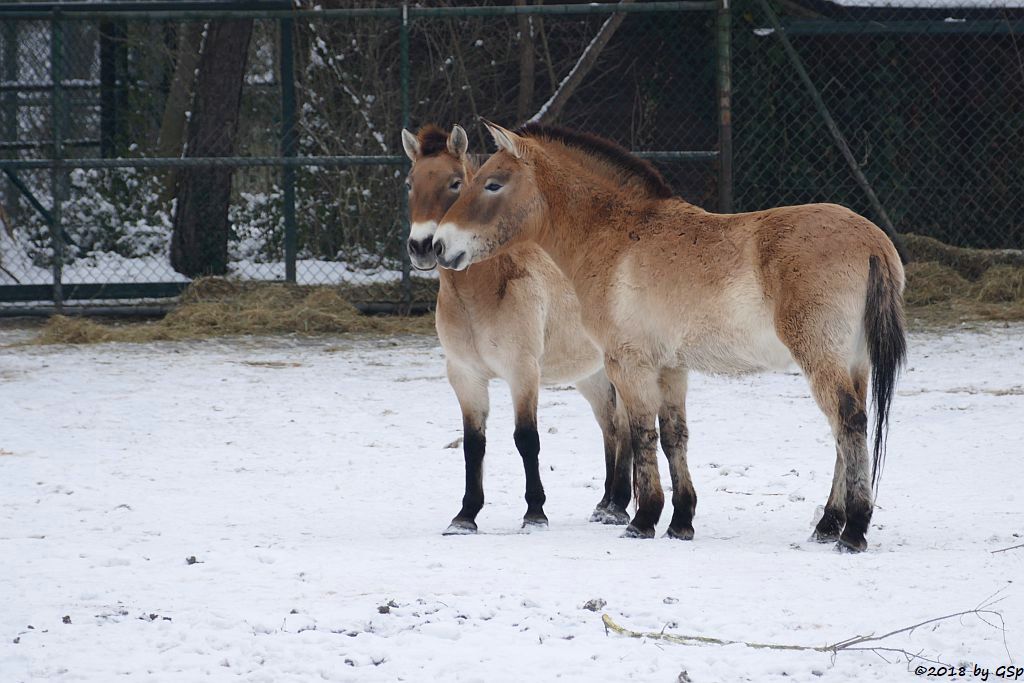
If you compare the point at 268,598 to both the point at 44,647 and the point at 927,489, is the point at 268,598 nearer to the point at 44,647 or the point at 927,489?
the point at 44,647

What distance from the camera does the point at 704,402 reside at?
8.07 m

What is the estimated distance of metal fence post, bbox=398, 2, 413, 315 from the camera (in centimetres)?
1016

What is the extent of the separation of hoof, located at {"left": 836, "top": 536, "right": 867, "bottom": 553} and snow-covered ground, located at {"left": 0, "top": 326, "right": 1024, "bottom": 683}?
5cm

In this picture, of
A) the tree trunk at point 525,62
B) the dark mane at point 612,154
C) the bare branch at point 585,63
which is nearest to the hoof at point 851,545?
the dark mane at point 612,154

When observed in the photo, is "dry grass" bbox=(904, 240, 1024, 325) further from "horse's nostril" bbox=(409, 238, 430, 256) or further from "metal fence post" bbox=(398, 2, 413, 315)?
"horse's nostril" bbox=(409, 238, 430, 256)

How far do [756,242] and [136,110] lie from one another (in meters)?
10.1

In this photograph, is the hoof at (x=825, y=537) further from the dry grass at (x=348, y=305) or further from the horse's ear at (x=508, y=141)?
the dry grass at (x=348, y=305)

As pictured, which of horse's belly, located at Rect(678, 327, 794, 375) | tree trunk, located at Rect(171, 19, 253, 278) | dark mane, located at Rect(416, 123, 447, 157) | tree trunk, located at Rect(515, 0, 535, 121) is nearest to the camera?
horse's belly, located at Rect(678, 327, 794, 375)

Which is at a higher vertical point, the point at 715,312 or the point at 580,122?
the point at 580,122

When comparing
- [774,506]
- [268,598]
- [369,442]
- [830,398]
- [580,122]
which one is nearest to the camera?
[268,598]

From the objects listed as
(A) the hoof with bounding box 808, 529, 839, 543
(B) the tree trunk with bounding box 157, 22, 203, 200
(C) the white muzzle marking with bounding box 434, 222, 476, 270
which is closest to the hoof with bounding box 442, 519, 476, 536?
(C) the white muzzle marking with bounding box 434, 222, 476, 270

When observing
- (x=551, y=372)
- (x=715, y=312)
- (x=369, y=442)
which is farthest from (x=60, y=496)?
(x=715, y=312)

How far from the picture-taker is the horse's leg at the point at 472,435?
532cm

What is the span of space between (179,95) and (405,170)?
420 centimetres
